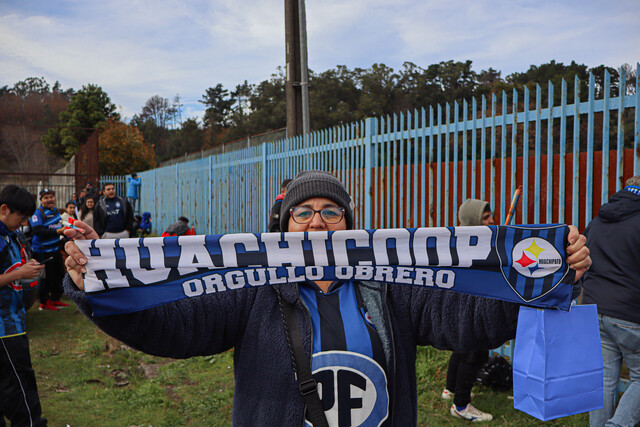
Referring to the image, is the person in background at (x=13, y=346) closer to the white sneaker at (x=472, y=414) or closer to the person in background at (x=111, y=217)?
the white sneaker at (x=472, y=414)

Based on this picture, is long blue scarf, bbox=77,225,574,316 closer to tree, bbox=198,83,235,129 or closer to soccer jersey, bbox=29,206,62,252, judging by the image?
soccer jersey, bbox=29,206,62,252

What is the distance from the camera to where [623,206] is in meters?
3.53

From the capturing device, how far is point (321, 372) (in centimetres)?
169

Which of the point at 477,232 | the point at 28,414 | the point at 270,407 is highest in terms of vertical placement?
the point at 477,232

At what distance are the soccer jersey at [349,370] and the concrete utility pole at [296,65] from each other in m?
7.82

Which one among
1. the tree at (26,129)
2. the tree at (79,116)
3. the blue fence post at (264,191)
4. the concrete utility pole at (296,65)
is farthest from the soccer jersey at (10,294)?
the tree at (79,116)

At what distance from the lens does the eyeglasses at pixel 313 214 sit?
2066mm

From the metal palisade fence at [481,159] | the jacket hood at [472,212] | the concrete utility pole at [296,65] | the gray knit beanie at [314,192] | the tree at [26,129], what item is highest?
the tree at [26,129]

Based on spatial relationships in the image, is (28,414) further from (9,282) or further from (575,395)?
(575,395)

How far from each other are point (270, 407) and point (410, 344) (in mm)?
553

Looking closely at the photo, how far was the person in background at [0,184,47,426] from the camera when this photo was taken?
3.38 meters

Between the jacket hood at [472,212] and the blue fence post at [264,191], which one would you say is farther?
the blue fence post at [264,191]

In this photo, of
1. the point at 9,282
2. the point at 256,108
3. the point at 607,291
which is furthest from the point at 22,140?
the point at 607,291

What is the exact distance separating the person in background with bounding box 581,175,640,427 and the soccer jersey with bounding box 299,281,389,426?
2561 millimetres
